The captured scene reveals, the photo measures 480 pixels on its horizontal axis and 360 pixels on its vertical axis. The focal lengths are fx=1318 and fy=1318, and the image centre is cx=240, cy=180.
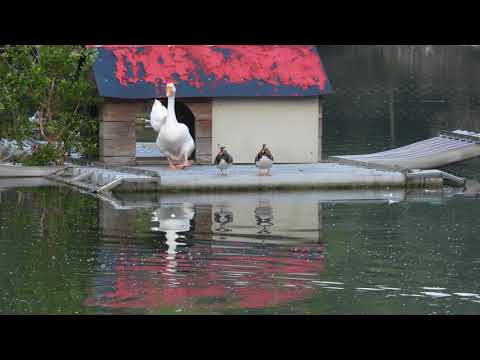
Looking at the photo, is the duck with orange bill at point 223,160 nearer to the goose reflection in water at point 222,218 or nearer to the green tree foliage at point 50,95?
the goose reflection in water at point 222,218

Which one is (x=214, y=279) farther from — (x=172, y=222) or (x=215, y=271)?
(x=172, y=222)

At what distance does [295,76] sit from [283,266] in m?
15.2

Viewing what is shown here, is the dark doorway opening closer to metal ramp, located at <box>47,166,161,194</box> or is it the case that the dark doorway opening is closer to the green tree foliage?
the green tree foliage

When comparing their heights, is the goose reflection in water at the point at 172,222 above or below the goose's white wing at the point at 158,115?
below

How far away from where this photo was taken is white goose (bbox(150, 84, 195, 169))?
30531 millimetres

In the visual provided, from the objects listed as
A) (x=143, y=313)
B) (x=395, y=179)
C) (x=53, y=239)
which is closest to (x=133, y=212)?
(x=53, y=239)

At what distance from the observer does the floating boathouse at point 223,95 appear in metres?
32.7

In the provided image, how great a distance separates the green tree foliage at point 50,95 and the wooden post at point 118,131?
1.91 feet

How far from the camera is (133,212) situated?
2619 centimetres

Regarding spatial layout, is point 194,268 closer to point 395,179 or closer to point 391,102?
point 395,179

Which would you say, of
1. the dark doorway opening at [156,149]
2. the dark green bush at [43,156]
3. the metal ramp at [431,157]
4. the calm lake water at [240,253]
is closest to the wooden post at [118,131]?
the dark doorway opening at [156,149]

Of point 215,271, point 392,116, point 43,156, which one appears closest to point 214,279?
point 215,271

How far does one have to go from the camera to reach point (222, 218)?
25172 mm

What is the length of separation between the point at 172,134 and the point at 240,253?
10299 millimetres
